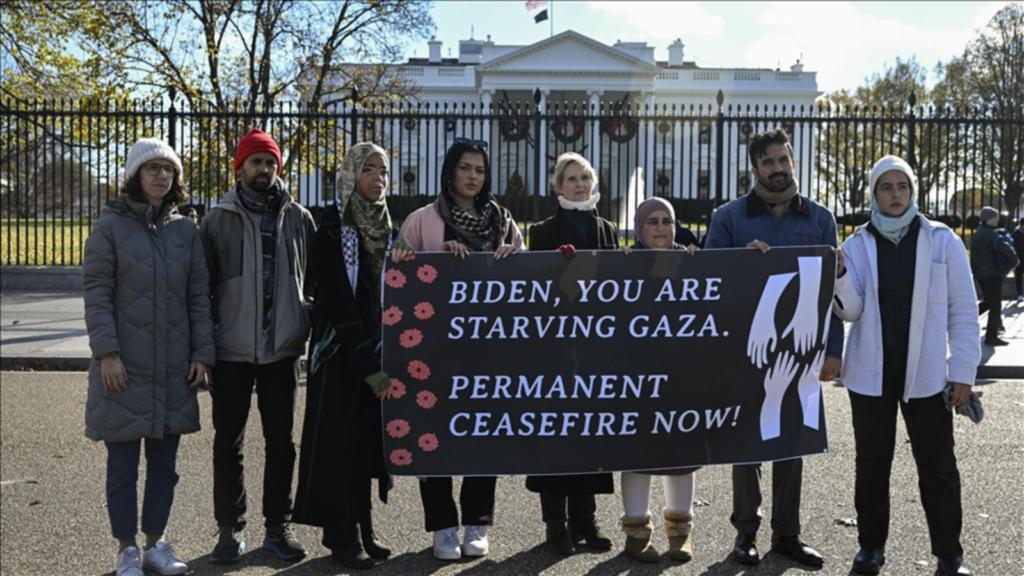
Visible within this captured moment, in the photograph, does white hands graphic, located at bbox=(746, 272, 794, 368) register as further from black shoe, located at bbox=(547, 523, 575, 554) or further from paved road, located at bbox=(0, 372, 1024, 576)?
black shoe, located at bbox=(547, 523, 575, 554)

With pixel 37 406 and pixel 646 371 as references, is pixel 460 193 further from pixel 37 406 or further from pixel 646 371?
pixel 37 406

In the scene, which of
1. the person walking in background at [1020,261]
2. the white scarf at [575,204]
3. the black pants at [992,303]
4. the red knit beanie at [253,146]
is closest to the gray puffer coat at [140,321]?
the red knit beanie at [253,146]

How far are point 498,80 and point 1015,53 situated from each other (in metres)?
34.0

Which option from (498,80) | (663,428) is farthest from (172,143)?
(498,80)

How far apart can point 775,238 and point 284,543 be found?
2.73 m

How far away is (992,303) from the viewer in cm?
1219

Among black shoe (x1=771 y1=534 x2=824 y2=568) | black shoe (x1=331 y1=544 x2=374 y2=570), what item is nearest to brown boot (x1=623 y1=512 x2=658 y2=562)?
black shoe (x1=771 y1=534 x2=824 y2=568)

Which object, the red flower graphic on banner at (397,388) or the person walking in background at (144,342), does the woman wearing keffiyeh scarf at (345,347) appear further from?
the person walking in background at (144,342)

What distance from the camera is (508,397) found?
4.43 meters

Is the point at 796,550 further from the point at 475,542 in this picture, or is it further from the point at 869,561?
the point at 475,542

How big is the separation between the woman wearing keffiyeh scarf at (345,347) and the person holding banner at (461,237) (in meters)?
0.20

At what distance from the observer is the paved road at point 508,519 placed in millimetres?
4367

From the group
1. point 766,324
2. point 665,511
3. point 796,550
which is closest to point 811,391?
point 766,324

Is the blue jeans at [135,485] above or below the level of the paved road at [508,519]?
above
